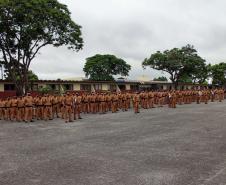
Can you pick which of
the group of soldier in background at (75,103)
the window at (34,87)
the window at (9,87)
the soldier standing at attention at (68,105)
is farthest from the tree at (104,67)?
the soldier standing at attention at (68,105)

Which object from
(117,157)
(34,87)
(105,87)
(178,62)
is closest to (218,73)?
(178,62)

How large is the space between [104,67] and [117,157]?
258ft

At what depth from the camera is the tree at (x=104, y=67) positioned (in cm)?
8812

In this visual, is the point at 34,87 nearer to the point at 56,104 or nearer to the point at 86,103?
the point at 86,103

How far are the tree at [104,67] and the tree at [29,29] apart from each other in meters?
48.8

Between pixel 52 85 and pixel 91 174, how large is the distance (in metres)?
39.2

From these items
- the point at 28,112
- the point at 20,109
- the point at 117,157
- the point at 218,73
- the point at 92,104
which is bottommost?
the point at 117,157

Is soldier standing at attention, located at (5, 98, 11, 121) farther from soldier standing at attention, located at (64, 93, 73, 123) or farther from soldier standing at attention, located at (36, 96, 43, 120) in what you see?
soldier standing at attention, located at (64, 93, 73, 123)

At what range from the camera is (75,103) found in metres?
22.5

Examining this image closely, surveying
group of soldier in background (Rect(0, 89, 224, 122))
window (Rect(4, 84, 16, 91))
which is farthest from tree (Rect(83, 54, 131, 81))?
group of soldier in background (Rect(0, 89, 224, 122))

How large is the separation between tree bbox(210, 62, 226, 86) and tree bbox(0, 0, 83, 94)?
5230 cm

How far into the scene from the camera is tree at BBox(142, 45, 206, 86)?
217 feet

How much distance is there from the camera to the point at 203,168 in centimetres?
848

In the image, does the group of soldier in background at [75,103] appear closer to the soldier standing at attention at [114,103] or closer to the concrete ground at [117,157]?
the soldier standing at attention at [114,103]
